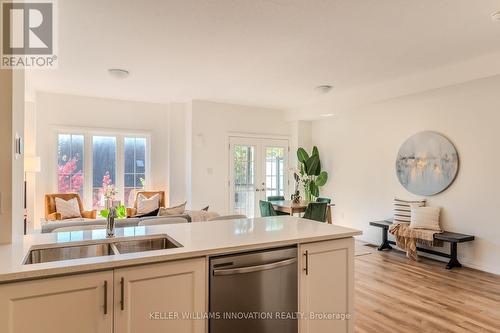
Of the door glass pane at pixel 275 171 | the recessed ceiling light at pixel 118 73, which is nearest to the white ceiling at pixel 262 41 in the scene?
the recessed ceiling light at pixel 118 73

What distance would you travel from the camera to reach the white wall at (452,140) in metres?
4.20

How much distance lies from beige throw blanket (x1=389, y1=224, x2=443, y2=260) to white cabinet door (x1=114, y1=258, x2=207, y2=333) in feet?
12.7

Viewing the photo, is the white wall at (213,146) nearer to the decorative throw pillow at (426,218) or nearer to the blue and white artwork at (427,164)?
the blue and white artwork at (427,164)

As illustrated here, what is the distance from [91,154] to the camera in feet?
20.0

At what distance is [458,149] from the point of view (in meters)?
4.54

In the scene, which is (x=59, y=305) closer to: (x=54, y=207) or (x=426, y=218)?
(x=54, y=207)

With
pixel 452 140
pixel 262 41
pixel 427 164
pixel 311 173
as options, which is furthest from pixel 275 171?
pixel 262 41

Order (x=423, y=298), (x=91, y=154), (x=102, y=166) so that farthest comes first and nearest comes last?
1. (x=102, y=166)
2. (x=91, y=154)
3. (x=423, y=298)

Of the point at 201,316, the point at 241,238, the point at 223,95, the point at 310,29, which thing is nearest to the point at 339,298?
the point at 241,238

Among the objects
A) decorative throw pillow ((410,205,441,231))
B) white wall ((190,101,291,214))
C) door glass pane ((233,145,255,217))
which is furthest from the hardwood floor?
white wall ((190,101,291,214))

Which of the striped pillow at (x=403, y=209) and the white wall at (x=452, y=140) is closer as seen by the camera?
the white wall at (x=452, y=140)

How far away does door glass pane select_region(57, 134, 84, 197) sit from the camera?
5.86m

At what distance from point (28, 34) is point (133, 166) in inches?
141

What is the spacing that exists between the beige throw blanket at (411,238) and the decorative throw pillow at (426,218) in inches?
3.6
